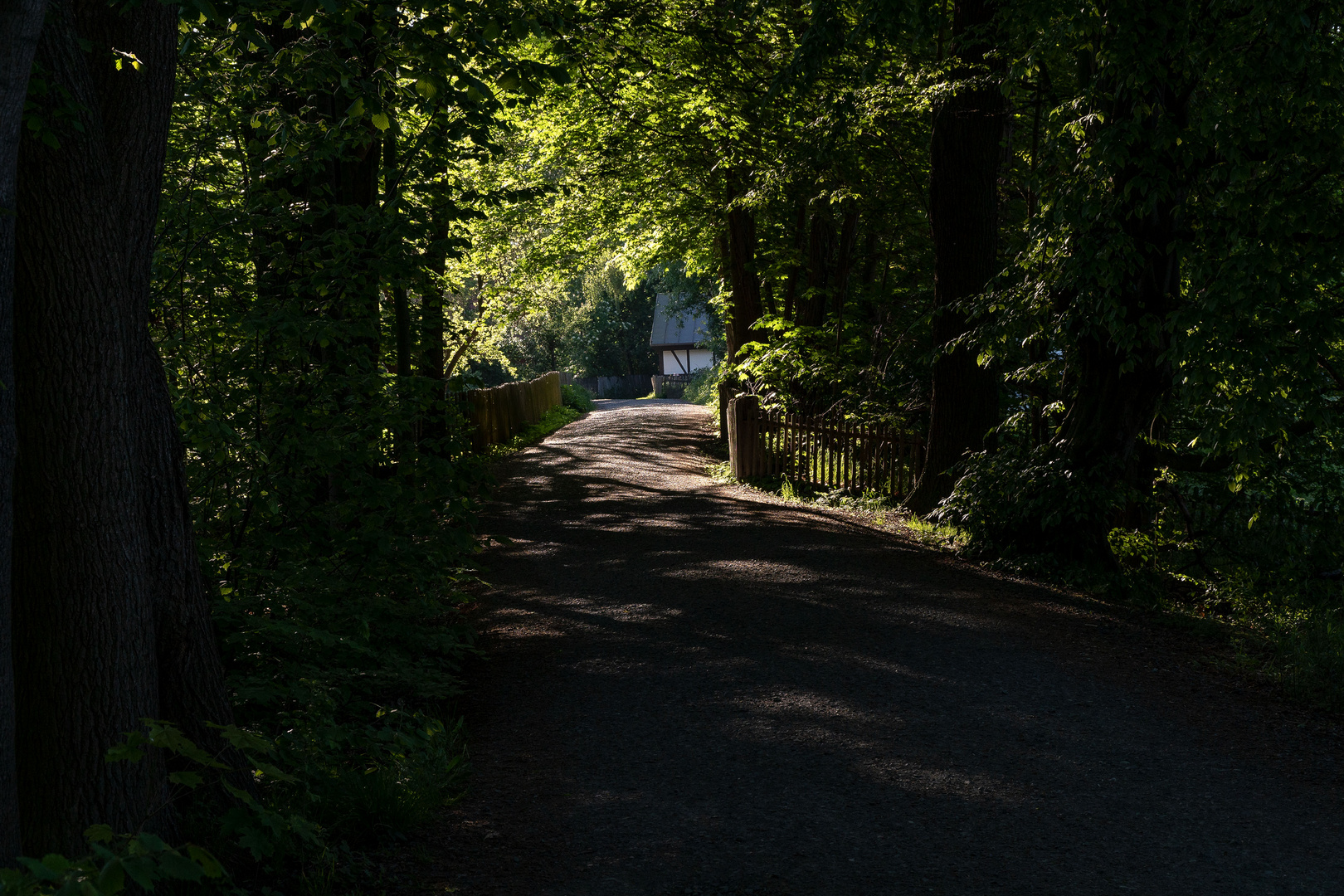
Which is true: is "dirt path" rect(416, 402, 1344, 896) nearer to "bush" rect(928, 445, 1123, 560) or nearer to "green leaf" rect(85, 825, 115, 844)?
"bush" rect(928, 445, 1123, 560)

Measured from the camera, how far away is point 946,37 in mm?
15094

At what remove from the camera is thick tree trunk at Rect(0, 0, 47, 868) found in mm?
3121

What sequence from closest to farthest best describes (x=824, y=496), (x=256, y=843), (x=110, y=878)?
(x=110, y=878), (x=256, y=843), (x=824, y=496)

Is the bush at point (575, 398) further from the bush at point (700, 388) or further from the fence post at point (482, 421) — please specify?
the fence post at point (482, 421)

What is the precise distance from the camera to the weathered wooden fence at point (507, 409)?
23.6 metres

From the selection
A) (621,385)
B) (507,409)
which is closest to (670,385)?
(621,385)

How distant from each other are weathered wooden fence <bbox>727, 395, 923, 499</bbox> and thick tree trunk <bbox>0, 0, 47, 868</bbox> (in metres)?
11.3

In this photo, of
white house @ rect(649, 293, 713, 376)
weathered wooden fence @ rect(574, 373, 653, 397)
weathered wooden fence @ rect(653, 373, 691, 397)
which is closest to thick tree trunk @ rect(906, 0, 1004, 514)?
weathered wooden fence @ rect(653, 373, 691, 397)

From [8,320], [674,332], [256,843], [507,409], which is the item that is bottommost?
[256,843]

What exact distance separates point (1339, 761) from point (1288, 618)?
3058mm

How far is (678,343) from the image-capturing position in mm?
70562

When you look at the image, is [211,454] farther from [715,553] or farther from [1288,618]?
[1288,618]

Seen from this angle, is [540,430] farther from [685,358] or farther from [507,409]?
[685,358]

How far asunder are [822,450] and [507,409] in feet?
44.8
